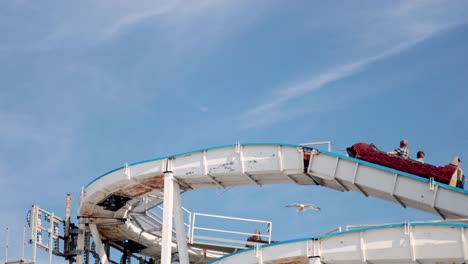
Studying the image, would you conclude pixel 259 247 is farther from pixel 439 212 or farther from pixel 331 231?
pixel 439 212

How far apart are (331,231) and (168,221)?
10.3 metres

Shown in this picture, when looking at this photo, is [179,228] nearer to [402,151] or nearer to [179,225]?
[179,225]

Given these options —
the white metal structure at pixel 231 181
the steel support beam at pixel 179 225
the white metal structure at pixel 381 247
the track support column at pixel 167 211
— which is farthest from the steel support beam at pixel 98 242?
the white metal structure at pixel 381 247

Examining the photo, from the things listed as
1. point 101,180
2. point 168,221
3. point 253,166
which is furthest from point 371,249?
point 101,180

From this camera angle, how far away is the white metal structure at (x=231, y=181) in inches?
1778

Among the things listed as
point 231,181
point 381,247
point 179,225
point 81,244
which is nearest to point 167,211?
point 179,225

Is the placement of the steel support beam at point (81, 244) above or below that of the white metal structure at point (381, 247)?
above

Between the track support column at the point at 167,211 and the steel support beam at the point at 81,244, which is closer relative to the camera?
the track support column at the point at 167,211

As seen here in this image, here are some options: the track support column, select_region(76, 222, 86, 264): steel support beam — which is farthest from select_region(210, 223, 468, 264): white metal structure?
select_region(76, 222, 86, 264): steel support beam

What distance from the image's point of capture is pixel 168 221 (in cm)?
5066

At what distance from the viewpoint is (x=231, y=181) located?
50719 millimetres

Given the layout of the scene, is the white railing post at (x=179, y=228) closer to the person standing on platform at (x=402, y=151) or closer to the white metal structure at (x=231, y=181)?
the white metal structure at (x=231, y=181)

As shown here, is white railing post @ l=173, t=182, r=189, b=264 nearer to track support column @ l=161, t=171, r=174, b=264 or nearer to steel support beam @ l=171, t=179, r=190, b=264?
Answer: steel support beam @ l=171, t=179, r=190, b=264

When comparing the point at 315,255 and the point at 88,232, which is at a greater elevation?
the point at 88,232
